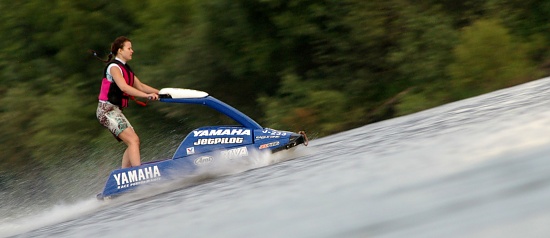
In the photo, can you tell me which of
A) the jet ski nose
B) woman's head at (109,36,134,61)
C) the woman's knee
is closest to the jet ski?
the jet ski nose

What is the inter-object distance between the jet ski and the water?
0.14m

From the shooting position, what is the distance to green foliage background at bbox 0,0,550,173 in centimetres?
1595

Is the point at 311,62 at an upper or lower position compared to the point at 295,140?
upper

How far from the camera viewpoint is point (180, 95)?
26.6ft

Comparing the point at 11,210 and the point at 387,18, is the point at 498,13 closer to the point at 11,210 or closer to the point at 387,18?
the point at 387,18

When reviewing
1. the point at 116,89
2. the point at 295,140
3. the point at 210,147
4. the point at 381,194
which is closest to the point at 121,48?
the point at 116,89

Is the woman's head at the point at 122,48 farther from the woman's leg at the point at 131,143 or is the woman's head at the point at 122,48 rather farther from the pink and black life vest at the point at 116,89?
the woman's leg at the point at 131,143

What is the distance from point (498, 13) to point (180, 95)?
34.5ft

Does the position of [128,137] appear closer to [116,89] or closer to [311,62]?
[116,89]

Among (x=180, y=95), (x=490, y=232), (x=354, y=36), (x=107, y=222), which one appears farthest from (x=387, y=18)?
(x=490, y=232)

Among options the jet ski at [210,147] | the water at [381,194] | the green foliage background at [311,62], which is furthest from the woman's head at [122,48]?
the green foliage background at [311,62]

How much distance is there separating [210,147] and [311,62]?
8.98m

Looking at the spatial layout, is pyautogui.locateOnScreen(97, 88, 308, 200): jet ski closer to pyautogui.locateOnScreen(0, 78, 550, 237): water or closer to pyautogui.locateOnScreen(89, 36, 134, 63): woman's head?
pyautogui.locateOnScreen(0, 78, 550, 237): water

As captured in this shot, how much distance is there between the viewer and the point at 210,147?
8.02 metres
